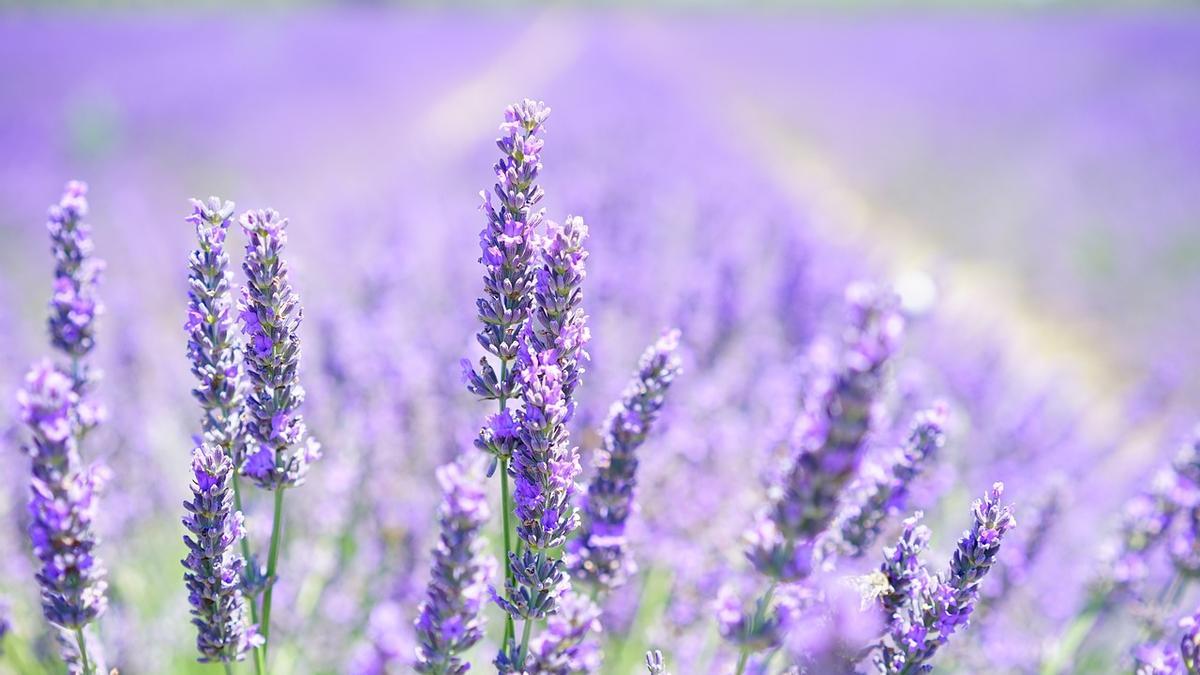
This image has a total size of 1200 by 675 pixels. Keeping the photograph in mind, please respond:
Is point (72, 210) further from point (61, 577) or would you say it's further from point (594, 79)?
point (594, 79)

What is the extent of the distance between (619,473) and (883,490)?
0.51m

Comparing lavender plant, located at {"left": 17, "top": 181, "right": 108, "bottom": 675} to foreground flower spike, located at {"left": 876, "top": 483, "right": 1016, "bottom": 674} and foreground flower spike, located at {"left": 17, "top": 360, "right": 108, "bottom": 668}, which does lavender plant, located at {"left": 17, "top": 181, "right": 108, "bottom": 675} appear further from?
foreground flower spike, located at {"left": 876, "top": 483, "right": 1016, "bottom": 674}

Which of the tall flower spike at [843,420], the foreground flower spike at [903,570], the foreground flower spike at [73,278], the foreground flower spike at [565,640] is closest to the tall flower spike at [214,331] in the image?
the foreground flower spike at [73,278]

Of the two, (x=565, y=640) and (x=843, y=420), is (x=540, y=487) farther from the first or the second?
(x=843, y=420)

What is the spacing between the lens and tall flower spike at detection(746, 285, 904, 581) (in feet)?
3.10

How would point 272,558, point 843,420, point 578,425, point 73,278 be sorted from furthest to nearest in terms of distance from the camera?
point 578,425 < point 73,278 < point 272,558 < point 843,420

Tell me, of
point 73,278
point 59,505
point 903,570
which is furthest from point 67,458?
point 903,570

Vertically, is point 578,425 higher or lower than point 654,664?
higher

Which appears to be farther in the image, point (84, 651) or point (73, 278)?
point (73, 278)

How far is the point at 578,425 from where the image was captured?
271 cm

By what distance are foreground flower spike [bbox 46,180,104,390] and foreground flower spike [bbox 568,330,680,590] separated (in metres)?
1.01

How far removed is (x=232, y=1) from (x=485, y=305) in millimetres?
44906

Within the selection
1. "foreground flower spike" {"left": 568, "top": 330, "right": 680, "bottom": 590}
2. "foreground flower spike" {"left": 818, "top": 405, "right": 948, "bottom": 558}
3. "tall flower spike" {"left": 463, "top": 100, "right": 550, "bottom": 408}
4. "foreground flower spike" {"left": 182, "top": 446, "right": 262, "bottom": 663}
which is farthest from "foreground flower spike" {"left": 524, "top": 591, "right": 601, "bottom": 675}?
"foreground flower spike" {"left": 818, "top": 405, "right": 948, "bottom": 558}

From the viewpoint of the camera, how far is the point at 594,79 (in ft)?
65.1
